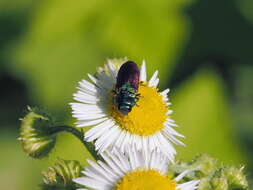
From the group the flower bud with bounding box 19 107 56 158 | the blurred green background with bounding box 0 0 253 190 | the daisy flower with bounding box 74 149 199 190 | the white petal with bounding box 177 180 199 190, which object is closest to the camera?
the daisy flower with bounding box 74 149 199 190

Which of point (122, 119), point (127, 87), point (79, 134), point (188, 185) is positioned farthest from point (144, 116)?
point (188, 185)

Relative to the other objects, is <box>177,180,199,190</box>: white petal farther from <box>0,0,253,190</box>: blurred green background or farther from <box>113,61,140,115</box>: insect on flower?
<box>0,0,253,190</box>: blurred green background

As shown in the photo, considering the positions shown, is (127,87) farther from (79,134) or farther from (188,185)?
(188,185)

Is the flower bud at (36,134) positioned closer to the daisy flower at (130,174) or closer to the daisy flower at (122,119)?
the daisy flower at (122,119)

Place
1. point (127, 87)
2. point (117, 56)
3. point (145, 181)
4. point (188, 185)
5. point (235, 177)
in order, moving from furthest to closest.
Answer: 1. point (117, 56)
2. point (235, 177)
3. point (127, 87)
4. point (188, 185)
5. point (145, 181)

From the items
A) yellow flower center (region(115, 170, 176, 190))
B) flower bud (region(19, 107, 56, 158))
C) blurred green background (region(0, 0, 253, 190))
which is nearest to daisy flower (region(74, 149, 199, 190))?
yellow flower center (region(115, 170, 176, 190))
